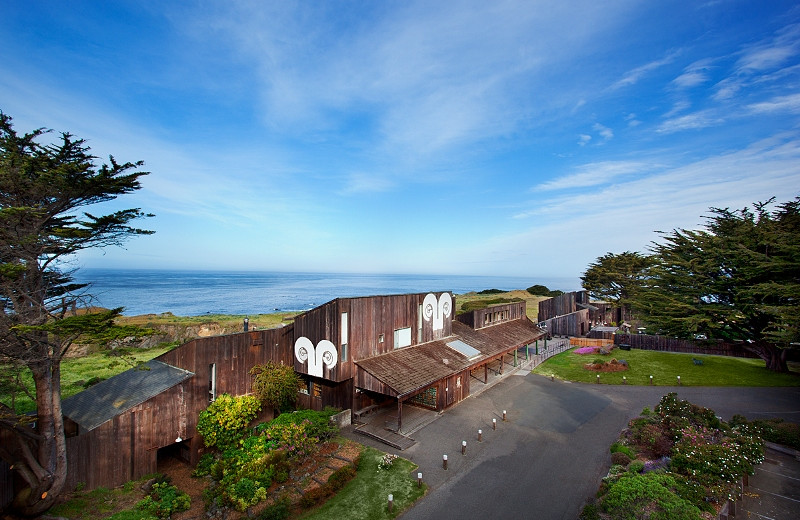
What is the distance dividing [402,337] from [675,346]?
105 ft

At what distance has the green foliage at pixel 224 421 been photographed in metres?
17.0

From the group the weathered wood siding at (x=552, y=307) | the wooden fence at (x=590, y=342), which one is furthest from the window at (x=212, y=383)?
the weathered wood siding at (x=552, y=307)

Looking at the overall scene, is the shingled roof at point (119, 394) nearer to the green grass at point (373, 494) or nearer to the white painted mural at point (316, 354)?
the white painted mural at point (316, 354)

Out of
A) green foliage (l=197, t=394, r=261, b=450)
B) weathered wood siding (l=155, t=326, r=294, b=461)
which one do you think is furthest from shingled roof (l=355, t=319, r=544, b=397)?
green foliage (l=197, t=394, r=261, b=450)

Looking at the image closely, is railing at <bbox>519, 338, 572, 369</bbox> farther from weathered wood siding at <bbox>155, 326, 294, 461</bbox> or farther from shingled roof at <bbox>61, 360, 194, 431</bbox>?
shingled roof at <bbox>61, 360, 194, 431</bbox>

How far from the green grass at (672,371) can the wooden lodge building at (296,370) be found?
9.51m

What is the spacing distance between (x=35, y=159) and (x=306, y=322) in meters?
13.4

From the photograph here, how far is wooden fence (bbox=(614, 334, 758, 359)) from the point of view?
3441cm

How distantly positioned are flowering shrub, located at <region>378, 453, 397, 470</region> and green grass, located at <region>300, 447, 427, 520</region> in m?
0.16

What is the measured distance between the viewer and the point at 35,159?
10.9 meters

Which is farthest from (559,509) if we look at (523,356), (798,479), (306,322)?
(523,356)

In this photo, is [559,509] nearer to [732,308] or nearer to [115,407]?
[115,407]

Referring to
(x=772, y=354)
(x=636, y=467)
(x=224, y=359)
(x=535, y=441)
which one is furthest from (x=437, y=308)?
(x=772, y=354)

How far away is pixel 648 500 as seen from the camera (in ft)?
35.4
